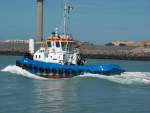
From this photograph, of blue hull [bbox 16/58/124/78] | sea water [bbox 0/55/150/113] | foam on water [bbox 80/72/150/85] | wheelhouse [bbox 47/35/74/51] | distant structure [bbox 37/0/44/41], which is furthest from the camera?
distant structure [bbox 37/0/44/41]

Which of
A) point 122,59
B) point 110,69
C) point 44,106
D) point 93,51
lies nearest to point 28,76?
point 110,69

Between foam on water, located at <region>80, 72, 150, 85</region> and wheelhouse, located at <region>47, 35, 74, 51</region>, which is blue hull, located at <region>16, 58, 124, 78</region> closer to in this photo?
foam on water, located at <region>80, 72, 150, 85</region>

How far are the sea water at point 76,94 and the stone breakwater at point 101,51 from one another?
57.8 m

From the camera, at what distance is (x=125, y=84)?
32.2 meters

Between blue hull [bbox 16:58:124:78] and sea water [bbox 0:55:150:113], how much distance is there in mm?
366

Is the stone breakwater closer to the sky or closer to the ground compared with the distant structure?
closer to the ground

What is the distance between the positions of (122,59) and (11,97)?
6745 centimetres

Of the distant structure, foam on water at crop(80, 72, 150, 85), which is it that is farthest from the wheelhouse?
the distant structure

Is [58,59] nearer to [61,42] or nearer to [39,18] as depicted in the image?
[61,42]

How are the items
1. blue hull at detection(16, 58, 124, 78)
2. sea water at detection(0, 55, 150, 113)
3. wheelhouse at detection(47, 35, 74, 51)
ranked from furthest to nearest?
1. wheelhouse at detection(47, 35, 74, 51)
2. blue hull at detection(16, 58, 124, 78)
3. sea water at detection(0, 55, 150, 113)

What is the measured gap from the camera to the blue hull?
34594 mm

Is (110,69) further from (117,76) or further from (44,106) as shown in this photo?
(44,106)

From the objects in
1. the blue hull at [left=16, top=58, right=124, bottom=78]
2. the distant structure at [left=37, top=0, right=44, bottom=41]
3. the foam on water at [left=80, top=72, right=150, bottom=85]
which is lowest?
the foam on water at [left=80, top=72, right=150, bottom=85]

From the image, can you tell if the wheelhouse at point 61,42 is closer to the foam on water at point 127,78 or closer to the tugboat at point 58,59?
the tugboat at point 58,59
